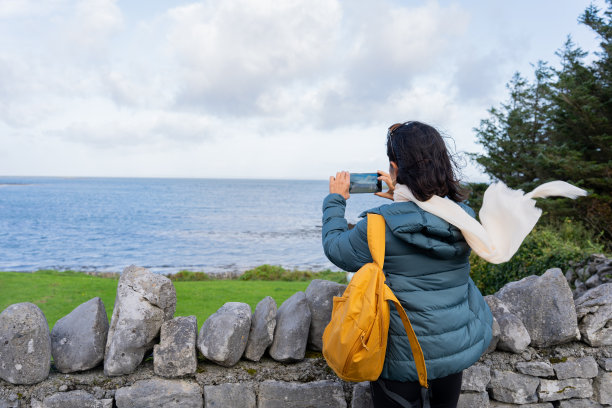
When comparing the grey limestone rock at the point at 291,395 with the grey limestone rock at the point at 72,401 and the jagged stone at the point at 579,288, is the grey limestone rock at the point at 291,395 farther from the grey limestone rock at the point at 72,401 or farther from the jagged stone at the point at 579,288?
the jagged stone at the point at 579,288

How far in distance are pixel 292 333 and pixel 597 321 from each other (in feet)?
7.47

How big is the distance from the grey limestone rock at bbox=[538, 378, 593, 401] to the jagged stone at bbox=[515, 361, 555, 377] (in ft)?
0.24

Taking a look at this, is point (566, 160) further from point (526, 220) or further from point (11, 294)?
point (11, 294)

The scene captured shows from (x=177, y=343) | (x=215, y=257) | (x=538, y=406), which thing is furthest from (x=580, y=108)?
(x=215, y=257)

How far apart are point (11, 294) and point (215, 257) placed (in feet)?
56.6

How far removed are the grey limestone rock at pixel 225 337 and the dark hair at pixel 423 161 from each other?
146cm

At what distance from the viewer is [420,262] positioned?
1969 millimetres

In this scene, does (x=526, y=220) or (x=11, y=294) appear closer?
(x=526, y=220)

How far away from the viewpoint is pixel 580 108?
404 inches

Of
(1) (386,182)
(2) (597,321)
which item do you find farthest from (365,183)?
(2) (597,321)

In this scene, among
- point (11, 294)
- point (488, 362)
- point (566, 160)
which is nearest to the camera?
point (488, 362)

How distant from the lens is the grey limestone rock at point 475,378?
2.94m

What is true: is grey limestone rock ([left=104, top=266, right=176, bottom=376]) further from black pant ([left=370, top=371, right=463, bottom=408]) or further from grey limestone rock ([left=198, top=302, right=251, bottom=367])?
black pant ([left=370, top=371, right=463, bottom=408])

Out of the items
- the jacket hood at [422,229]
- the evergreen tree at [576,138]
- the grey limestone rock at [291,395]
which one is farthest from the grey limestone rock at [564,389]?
the evergreen tree at [576,138]
